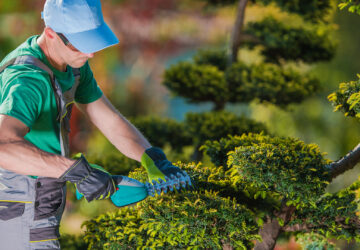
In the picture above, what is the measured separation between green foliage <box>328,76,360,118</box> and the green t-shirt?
1141mm

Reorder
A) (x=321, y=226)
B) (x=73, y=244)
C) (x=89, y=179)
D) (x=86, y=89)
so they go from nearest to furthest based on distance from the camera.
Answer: (x=89, y=179)
(x=86, y=89)
(x=321, y=226)
(x=73, y=244)

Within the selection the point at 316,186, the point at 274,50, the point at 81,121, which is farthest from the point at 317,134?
the point at 316,186

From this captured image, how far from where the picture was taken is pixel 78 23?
1.40 meters

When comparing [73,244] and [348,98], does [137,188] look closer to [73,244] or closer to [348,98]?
[348,98]

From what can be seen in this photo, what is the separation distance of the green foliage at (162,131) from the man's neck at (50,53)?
208 cm

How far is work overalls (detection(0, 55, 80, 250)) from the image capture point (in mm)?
1455

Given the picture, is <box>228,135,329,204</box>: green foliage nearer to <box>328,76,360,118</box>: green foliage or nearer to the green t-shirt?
<box>328,76,360,118</box>: green foliage

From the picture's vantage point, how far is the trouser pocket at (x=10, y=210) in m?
1.46

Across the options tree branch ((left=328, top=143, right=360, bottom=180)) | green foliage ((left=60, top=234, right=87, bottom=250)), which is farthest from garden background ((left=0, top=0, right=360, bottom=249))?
tree branch ((left=328, top=143, right=360, bottom=180))

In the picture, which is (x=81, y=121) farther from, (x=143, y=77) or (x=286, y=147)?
(x=286, y=147)

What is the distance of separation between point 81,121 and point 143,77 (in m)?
1.89

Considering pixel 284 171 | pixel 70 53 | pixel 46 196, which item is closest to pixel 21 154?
pixel 46 196

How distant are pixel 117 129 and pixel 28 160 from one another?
1.79 ft

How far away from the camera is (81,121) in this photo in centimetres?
828
